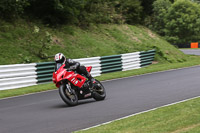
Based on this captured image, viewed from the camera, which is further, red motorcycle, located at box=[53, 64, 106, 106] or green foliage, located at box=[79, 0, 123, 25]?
green foliage, located at box=[79, 0, 123, 25]

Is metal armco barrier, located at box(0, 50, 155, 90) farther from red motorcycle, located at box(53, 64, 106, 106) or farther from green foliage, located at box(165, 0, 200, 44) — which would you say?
green foliage, located at box(165, 0, 200, 44)

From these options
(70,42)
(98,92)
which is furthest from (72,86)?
(70,42)

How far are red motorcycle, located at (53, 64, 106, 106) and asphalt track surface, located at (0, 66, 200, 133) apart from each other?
259mm

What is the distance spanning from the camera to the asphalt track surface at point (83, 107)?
26.8ft

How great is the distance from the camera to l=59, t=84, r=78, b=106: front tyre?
1023 cm

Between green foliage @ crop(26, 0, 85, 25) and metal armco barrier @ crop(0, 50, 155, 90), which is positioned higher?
green foliage @ crop(26, 0, 85, 25)

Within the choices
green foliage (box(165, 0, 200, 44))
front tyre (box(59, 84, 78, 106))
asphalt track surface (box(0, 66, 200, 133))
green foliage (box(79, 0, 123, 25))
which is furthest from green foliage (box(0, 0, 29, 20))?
green foliage (box(165, 0, 200, 44))

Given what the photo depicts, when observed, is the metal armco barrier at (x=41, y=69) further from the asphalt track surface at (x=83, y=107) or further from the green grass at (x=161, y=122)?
the green grass at (x=161, y=122)

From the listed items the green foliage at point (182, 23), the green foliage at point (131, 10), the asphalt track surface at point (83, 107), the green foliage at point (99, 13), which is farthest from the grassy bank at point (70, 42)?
the green foliage at point (182, 23)

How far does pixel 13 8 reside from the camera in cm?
2205

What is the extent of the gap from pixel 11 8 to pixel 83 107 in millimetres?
13165

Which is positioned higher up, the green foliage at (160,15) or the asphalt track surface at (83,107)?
the green foliage at (160,15)

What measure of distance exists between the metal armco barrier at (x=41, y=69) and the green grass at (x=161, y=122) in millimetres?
8756

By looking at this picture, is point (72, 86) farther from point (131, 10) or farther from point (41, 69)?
point (131, 10)
